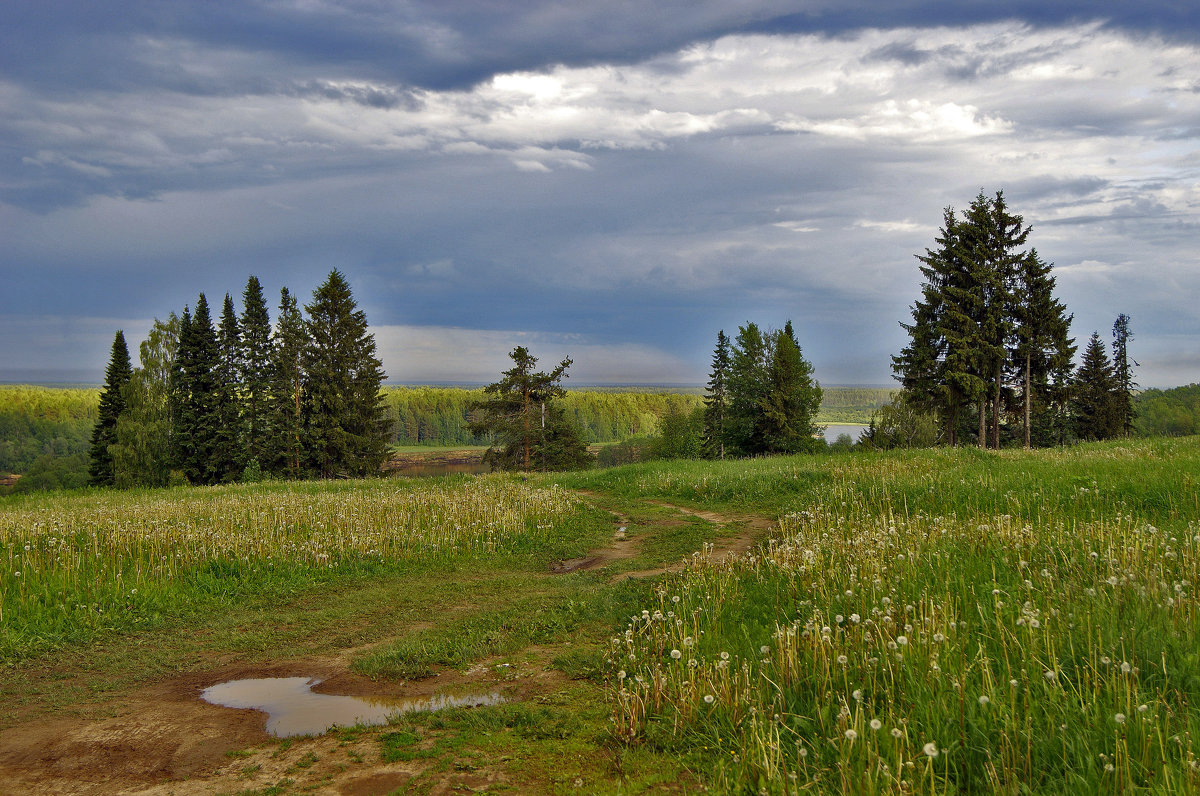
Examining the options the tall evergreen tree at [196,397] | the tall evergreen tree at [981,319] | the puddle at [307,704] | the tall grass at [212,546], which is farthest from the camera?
the tall evergreen tree at [196,397]

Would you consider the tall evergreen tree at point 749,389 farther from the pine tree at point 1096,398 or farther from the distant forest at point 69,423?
the distant forest at point 69,423

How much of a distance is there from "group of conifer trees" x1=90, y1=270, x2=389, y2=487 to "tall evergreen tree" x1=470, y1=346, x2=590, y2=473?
8823 millimetres

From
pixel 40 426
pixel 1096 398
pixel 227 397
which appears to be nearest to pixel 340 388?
pixel 227 397

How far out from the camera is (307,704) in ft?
19.7

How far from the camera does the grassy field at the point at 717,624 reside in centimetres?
399

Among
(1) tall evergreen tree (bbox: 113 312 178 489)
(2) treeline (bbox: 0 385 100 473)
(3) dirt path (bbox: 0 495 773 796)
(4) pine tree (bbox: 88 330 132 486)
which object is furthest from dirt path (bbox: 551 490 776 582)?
(2) treeline (bbox: 0 385 100 473)

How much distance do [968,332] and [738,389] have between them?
17330 millimetres

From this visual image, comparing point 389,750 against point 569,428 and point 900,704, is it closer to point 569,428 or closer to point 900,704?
point 900,704

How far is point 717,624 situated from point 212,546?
936 cm

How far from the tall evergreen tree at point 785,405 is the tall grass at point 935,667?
38.2 metres

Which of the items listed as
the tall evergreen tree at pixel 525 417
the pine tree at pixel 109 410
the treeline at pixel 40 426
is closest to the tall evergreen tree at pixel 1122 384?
the tall evergreen tree at pixel 525 417

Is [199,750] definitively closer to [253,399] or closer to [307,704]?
[307,704]

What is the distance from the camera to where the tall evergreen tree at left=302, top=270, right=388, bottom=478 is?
44.2 meters

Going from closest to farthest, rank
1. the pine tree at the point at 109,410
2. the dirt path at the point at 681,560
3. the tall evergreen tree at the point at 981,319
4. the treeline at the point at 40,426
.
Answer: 1. the dirt path at the point at 681,560
2. the tall evergreen tree at the point at 981,319
3. the pine tree at the point at 109,410
4. the treeline at the point at 40,426
